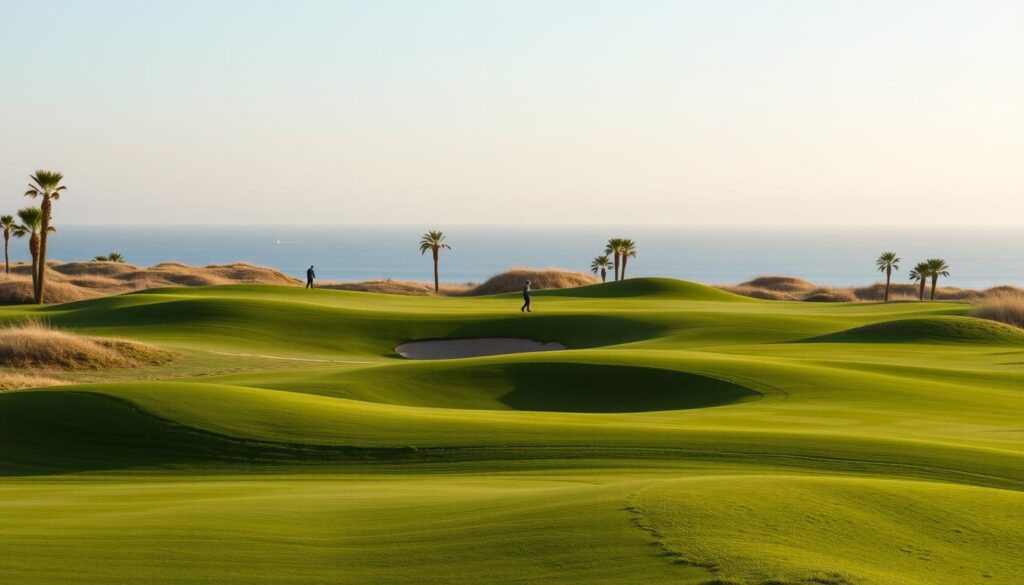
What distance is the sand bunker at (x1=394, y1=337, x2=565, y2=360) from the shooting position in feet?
143

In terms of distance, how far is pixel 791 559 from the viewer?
7332mm

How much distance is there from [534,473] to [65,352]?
79.8ft

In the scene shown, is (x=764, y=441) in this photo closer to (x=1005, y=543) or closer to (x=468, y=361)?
(x=1005, y=543)

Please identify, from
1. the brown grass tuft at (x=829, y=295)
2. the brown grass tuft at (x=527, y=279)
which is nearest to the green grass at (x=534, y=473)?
the brown grass tuft at (x=527, y=279)

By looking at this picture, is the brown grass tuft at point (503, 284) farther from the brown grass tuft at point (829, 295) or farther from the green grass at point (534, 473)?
the green grass at point (534, 473)

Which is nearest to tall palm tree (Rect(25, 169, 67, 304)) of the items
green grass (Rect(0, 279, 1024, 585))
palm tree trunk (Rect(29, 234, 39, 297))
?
palm tree trunk (Rect(29, 234, 39, 297))

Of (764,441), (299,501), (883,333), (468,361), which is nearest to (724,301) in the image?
(883,333)

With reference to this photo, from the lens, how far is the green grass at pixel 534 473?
25.5ft

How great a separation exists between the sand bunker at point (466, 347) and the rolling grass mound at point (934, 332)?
11.2m

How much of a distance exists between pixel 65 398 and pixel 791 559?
13.3m

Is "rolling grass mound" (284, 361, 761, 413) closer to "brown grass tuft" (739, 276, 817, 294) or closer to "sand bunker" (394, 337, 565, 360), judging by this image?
"sand bunker" (394, 337, 565, 360)

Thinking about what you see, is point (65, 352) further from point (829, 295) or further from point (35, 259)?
point (829, 295)

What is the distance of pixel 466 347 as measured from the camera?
44031 millimetres

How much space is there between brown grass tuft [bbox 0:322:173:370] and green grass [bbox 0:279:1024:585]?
4.30 feet
